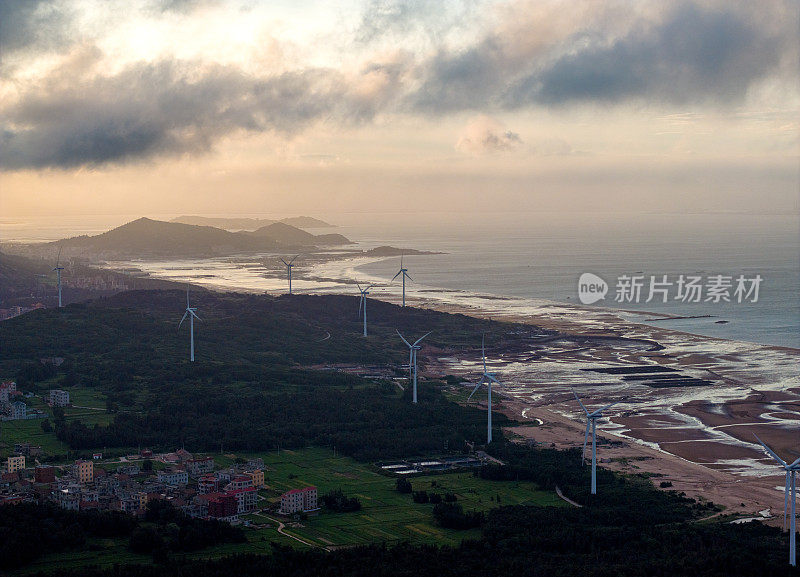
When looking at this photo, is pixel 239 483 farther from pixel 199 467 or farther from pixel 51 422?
pixel 51 422

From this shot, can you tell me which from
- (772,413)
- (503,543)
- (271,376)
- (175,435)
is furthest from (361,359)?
(503,543)

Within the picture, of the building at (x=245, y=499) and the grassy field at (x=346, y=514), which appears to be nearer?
the grassy field at (x=346, y=514)

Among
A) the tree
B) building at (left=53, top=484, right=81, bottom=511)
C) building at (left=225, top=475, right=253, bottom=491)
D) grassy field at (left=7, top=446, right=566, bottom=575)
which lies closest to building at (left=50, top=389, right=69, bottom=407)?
grassy field at (left=7, top=446, right=566, bottom=575)

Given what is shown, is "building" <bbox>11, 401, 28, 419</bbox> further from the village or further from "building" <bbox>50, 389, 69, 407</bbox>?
the village

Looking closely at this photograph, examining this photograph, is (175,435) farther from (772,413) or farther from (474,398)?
(772,413)

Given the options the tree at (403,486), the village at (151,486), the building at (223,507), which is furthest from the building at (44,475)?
the tree at (403,486)

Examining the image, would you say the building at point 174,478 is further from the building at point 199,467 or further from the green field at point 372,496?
the green field at point 372,496
